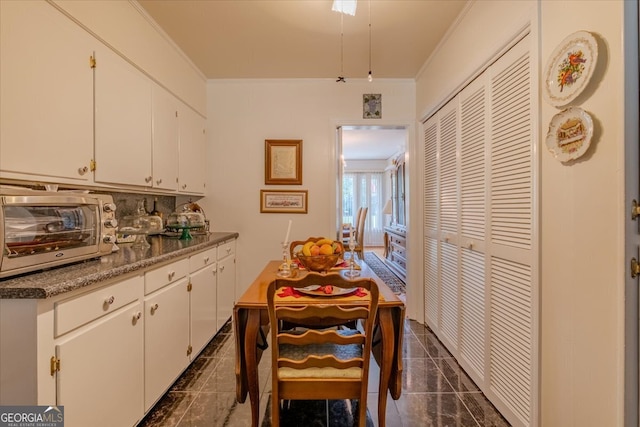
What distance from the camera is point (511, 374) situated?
1750 mm

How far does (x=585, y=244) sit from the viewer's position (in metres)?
1.24

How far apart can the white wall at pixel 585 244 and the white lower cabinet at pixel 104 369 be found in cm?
201

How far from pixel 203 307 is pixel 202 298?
3.1 inches

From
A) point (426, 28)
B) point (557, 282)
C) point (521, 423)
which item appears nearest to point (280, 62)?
point (426, 28)

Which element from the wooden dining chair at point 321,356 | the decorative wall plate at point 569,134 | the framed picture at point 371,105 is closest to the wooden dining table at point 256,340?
the wooden dining chair at point 321,356

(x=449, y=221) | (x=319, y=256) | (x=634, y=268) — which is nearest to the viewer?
(x=634, y=268)

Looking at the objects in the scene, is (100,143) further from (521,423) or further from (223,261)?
(521,423)

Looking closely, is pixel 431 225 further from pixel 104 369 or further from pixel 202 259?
pixel 104 369

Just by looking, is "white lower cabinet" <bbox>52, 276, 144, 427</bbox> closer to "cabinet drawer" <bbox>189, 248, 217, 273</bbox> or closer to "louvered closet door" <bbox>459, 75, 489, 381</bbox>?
"cabinet drawer" <bbox>189, 248, 217, 273</bbox>

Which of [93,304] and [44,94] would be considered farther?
[44,94]

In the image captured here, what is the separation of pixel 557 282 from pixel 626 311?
0.33 metres

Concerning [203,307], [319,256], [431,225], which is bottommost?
[203,307]

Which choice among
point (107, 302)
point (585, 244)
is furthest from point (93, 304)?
point (585, 244)

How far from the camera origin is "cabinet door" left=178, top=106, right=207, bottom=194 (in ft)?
9.62
